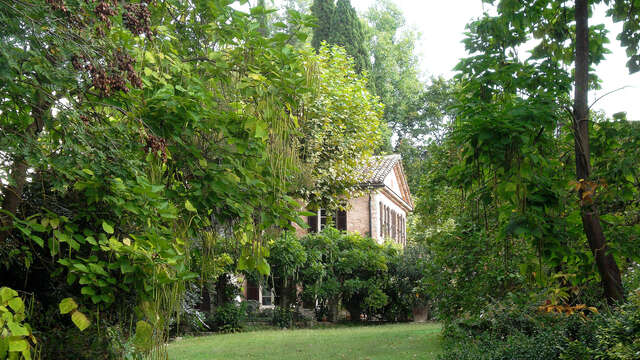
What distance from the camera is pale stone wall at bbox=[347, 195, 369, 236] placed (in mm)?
27297

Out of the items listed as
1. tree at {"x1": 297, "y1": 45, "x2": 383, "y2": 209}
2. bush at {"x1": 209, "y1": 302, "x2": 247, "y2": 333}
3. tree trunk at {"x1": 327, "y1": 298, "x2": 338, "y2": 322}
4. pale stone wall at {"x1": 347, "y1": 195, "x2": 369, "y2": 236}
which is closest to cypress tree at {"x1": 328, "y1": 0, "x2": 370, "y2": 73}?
pale stone wall at {"x1": 347, "y1": 195, "x2": 369, "y2": 236}

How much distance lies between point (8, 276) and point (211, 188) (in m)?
2.40

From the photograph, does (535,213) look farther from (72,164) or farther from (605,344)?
(72,164)

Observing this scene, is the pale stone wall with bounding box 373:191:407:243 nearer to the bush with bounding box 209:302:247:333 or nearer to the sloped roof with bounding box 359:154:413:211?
the sloped roof with bounding box 359:154:413:211

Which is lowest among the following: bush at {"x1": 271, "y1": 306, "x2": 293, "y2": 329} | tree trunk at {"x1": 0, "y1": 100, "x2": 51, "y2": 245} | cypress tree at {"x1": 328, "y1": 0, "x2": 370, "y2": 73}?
bush at {"x1": 271, "y1": 306, "x2": 293, "y2": 329}

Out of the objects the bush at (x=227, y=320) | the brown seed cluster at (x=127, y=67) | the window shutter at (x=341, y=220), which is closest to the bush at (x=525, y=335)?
the brown seed cluster at (x=127, y=67)

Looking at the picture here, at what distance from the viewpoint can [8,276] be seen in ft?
19.0

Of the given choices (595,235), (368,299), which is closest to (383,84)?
(368,299)

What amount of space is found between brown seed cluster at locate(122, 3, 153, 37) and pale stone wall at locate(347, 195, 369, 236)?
23367 millimetres

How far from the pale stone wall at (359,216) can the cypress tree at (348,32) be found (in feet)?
41.2

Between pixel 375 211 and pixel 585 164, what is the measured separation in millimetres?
21121

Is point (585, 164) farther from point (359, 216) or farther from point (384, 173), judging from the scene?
point (384, 173)

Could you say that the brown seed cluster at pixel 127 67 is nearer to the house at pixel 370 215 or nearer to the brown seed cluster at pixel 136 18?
the brown seed cluster at pixel 136 18

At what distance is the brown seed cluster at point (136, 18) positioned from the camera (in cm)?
402
